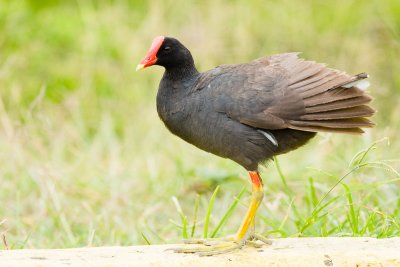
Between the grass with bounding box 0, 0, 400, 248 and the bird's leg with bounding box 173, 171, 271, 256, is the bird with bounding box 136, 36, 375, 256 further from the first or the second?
the grass with bounding box 0, 0, 400, 248

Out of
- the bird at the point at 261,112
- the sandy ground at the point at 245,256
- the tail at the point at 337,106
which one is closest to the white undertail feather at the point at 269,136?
the bird at the point at 261,112

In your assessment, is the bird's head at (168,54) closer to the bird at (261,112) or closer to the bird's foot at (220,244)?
the bird at (261,112)

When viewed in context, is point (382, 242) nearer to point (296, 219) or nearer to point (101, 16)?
point (296, 219)

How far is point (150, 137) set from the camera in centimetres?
830

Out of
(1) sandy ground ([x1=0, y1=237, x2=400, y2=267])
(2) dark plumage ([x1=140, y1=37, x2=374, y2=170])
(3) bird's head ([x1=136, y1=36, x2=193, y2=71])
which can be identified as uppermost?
(3) bird's head ([x1=136, y1=36, x2=193, y2=71])

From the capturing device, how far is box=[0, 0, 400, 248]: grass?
5.76 meters

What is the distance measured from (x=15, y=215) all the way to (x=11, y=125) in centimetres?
124

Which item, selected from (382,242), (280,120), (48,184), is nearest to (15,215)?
(48,184)

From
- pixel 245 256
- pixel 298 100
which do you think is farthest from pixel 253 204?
pixel 298 100

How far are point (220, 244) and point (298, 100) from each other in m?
0.87

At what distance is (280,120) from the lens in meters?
4.58

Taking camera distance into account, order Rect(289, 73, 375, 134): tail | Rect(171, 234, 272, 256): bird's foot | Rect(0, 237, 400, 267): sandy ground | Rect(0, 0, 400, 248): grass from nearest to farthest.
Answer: Rect(0, 237, 400, 267): sandy ground < Rect(171, 234, 272, 256): bird's foot < Rect(289, 73, 375, 134): tail < Rect(0, 0, 400, 248): grass

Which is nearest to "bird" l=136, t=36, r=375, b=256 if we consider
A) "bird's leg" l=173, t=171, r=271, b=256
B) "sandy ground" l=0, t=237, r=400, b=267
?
"bird's leg" l=173, t=171, r=271, b=256

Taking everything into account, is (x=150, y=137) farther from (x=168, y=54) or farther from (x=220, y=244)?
(x=220, y=244)
